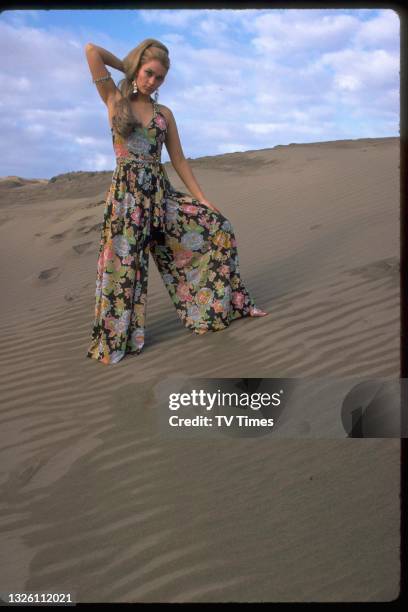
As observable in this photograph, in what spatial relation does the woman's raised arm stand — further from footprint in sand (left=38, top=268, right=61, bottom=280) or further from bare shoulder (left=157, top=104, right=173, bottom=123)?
footprint in sand (left=38, top=268, right=61, bottom=280)

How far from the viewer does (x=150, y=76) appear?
393cm

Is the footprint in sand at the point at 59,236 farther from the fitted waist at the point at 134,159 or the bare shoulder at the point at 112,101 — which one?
the bare shoulder at the point at 112,101

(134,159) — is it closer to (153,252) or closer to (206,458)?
(153,252)

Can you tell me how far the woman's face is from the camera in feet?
12.8

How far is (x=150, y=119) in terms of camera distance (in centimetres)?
414

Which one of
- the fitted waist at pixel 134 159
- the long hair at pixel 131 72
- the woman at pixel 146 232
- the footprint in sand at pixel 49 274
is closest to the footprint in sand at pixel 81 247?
the footprint in sand at pixel 49 274

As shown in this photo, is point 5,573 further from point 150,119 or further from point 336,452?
point 150,119

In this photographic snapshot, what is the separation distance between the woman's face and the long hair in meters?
0.03

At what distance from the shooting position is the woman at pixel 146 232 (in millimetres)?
4004

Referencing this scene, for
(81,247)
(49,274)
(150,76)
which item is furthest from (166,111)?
(81,247)

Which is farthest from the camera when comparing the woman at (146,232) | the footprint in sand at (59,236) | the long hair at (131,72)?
the footprint in sand at (59,236)

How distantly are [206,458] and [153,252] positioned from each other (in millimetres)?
2054

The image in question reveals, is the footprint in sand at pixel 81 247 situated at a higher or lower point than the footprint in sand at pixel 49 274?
higher

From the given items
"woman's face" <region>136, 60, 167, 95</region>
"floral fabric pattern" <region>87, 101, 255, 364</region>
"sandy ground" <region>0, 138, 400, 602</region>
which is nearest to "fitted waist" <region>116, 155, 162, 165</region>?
"floral fabric pattern" <region>87, 101, 255, 364</region>
